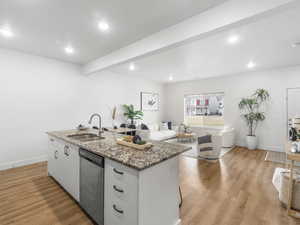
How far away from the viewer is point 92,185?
1735 mm

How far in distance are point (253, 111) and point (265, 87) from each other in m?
0.91

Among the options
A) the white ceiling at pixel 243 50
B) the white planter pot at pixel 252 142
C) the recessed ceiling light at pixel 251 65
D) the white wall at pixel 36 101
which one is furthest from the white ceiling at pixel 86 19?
the white planter pot at pixel 252 142

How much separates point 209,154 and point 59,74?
478 cm

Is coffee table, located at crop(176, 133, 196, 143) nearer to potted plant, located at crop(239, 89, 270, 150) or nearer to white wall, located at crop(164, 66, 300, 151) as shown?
white wall, located at crop(164, 66, 300, 151)

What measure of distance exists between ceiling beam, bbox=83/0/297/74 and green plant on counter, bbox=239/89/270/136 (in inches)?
168

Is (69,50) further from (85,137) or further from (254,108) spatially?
(254,108)

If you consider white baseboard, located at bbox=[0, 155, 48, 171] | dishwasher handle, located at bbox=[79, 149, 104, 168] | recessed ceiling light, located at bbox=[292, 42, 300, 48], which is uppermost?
recessed ceiling light, located at bbox=[292, 42, 300, 48]

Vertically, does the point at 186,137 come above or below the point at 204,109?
below

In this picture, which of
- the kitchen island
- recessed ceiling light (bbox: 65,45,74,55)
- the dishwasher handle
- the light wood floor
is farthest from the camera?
recessed ceiling light (bbox: 65,45,74,55)

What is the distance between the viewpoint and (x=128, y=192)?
A: 1.32 meters

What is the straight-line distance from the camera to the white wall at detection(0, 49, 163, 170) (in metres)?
3.38

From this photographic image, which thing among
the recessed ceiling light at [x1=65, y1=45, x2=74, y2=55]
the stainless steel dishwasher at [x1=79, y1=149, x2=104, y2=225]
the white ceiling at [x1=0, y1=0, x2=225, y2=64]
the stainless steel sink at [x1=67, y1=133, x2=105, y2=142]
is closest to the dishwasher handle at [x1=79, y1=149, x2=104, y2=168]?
the stainless steel dishwasher at [x1=79, y1=149, x2=104, y2=225]

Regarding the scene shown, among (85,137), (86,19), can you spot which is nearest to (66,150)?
(85,137)

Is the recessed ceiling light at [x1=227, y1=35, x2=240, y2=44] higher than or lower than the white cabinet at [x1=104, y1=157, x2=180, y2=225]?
higher
